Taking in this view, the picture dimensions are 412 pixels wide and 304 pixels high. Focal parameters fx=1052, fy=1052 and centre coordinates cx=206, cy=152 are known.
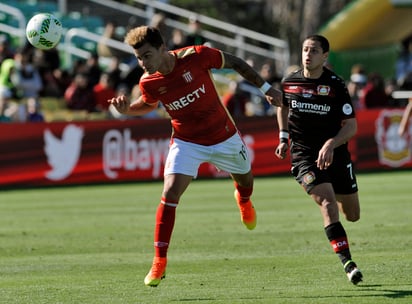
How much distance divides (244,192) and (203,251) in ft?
3.97

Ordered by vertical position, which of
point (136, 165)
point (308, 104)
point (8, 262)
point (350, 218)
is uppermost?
point (308, 104)

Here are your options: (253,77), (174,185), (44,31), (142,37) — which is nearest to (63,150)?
(44,31)

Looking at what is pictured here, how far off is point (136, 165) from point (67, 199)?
3.98m

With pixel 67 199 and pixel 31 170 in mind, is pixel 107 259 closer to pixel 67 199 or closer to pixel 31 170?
pixel 67 199

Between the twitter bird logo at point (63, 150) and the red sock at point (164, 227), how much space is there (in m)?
14.4

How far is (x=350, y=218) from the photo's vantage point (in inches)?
433

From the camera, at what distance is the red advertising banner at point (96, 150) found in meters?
24.1

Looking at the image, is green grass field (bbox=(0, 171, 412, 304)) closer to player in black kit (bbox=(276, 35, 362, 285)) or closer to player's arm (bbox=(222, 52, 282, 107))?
player in black kit (bbox=(276, 35, 362, 285))


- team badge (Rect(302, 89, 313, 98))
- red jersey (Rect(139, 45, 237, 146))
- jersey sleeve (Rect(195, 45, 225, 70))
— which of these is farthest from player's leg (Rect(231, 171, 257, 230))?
jersey sleeve (Rect(195, 45, 225, 70))

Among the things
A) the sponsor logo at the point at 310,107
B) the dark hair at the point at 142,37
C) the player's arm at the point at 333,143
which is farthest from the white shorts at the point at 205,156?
the dark hair at the point at 142,37

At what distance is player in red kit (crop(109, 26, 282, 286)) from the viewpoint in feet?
33.4

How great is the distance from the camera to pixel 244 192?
39.5 ft

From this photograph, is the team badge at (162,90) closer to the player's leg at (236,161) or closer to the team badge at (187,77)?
the team badge at (187,77)

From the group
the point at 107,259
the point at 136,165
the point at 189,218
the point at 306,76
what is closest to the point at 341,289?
the point at 306,76
